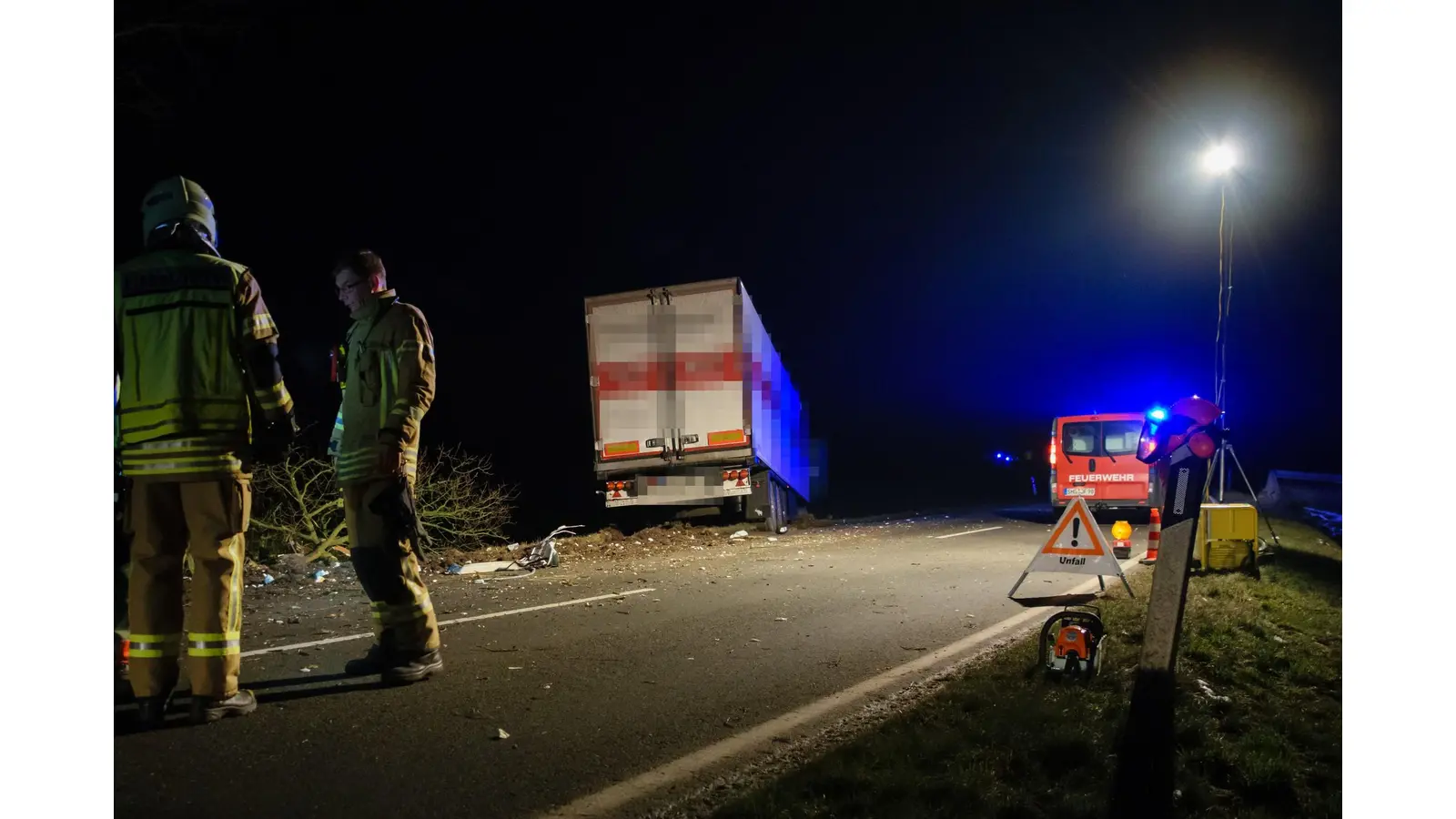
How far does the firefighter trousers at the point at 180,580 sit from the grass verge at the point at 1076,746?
2054 mm

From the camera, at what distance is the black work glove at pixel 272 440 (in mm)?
3178

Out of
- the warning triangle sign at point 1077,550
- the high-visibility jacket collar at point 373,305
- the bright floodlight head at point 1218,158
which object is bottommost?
the warning triangle sign at point 1077,550

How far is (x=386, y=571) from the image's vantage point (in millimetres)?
3594

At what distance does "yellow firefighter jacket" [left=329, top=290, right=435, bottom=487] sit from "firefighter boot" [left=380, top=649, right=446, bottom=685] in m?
0.85

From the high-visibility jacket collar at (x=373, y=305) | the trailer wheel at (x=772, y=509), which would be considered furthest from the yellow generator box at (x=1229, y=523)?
the high-visibility jacket collar at (x=373, y=305)

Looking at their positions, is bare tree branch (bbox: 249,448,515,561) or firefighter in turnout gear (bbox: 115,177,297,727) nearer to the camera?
firefighter in turnout gear (bbox: 115,177,297,727)

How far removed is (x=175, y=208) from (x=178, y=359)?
1.98 ft

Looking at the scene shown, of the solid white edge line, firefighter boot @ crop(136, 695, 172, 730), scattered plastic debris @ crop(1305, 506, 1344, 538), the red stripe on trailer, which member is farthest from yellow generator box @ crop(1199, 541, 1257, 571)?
firefighter boot @ crop(136, 695, 172, 730)

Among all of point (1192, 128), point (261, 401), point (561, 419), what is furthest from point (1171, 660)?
point (561, 419)

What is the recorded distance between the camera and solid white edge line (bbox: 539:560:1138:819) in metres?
2.59

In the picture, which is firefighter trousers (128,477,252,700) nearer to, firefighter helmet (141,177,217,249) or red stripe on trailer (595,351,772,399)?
firefighter helmet (141,177,217,249)

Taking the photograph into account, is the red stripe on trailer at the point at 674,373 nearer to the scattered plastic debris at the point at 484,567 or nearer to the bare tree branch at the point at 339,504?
the bare tree branch at the point at 339,504

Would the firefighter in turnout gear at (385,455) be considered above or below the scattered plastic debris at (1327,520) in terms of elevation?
above

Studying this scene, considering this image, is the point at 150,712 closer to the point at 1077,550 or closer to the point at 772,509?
the point at 1077,550
